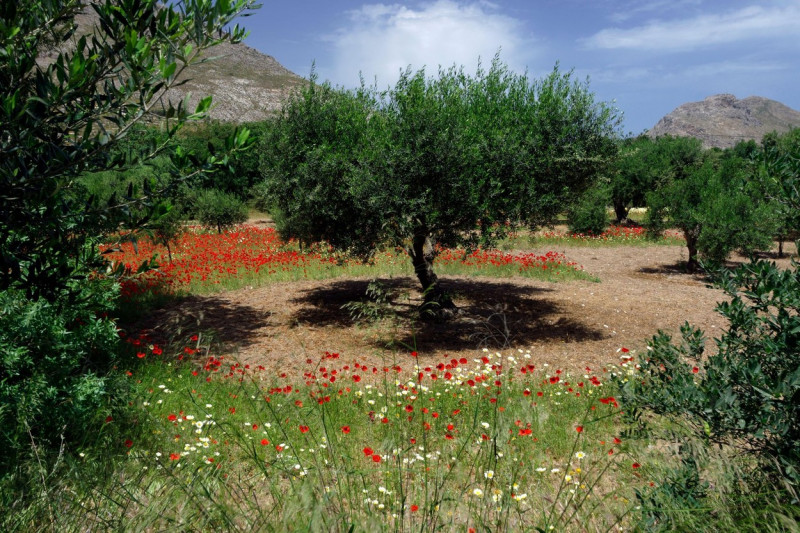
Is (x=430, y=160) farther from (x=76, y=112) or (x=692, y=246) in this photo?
(x=692, y=246)

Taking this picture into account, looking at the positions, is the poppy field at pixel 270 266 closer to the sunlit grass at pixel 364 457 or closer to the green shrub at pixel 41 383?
the sunlit grass at pixel 364 457

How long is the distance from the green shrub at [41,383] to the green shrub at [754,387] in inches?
167

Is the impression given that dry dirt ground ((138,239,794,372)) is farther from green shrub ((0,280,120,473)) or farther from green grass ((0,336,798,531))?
green shrub ((0,280,120,473))

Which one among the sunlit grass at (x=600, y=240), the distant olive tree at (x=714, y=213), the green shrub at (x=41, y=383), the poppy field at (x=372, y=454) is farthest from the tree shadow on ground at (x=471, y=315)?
the sunlit grass at (x=600, y=240)

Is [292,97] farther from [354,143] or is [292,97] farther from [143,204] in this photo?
[143,204]

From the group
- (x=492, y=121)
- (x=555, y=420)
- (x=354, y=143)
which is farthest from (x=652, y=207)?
(x=555, y=420)

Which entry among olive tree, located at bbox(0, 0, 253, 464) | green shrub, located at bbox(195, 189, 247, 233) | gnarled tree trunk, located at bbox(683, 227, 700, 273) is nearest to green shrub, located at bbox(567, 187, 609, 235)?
gnarled tree trunk, located at bbox(683, 227, 700, 273)

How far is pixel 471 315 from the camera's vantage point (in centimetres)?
1174

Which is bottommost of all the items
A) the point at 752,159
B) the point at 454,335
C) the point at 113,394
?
the point at 454,335

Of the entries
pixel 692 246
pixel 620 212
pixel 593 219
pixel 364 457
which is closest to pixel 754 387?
pixel 364 457

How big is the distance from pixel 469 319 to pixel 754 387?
26.7 ft

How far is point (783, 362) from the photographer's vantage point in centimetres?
305

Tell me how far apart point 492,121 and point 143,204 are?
8.23 meters

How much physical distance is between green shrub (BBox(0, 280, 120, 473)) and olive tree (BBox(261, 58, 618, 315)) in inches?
211
